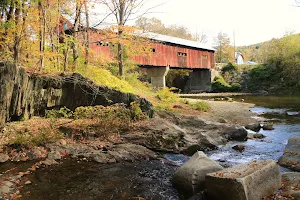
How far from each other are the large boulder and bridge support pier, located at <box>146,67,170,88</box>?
1975cm

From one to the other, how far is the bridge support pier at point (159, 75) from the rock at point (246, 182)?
83.3 ft

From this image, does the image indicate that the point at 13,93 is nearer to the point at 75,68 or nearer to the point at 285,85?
the point at 75,68

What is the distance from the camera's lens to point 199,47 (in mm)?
32875

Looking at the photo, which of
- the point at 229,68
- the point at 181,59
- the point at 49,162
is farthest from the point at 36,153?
the point at 229,68

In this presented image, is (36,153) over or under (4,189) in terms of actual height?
over

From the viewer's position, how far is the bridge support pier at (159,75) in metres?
29.4

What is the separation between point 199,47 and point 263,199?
3064 centimetres

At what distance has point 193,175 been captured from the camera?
4.53m

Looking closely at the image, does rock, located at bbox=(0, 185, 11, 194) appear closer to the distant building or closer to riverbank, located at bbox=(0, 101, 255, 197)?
riverbank, located at bbox=(0, 101, 255, 197)

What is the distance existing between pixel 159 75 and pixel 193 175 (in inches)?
1010

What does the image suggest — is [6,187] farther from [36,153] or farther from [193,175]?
[193,175]

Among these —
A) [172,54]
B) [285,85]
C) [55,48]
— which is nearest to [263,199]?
[55,48]

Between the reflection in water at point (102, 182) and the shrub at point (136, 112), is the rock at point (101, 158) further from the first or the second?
the shrub at point (136, 112)

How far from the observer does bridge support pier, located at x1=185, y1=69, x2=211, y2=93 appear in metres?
37.9
